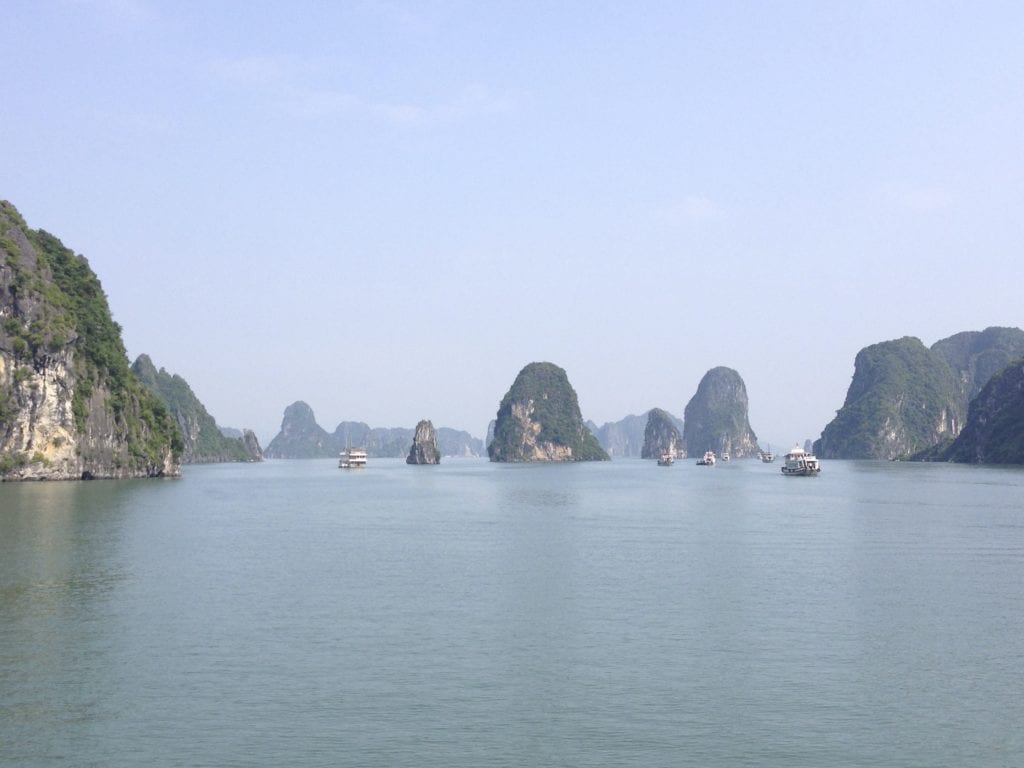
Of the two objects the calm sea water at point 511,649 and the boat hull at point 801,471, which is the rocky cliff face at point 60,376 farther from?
the boat hull at point 801,471

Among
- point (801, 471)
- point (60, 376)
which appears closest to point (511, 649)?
point (60, 376)

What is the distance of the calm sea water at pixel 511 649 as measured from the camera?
22.3 m

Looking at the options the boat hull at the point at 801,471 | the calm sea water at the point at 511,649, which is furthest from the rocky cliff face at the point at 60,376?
the boat hull at the point at 801,471

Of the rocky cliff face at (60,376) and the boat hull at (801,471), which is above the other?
the rocky cliff face at (60,376)

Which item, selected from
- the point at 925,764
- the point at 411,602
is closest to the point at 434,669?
the point at 411,602

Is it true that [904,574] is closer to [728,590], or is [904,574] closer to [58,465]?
[728,590]

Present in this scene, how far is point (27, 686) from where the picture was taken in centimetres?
2617

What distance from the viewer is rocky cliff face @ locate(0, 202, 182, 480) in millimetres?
115938

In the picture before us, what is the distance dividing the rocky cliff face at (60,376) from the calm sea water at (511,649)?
5828 centimetres

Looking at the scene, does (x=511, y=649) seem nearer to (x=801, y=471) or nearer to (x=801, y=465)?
(x=801, y=471)

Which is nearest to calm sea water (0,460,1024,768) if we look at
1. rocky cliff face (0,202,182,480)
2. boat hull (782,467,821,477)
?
rocky cliff face (0,202,182,480)

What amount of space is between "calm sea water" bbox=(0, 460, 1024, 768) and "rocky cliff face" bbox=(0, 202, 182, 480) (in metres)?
58.3

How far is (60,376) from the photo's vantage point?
401 feet

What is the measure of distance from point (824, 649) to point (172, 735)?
18.9 m
